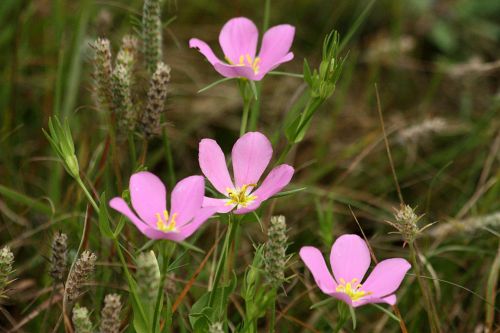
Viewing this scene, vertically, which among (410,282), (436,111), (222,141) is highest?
(436,111)

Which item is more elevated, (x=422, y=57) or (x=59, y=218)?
(x=422, y=57)

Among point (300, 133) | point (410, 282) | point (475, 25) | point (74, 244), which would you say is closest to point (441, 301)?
point (410, 282)

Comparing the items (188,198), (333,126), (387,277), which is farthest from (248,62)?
(333,126)

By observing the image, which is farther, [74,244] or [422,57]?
[422,57]

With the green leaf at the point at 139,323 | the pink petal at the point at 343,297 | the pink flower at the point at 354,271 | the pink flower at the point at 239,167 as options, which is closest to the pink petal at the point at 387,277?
the pink flower at the point at 354,271

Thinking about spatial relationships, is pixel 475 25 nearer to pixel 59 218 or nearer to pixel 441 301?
pixel 441 301

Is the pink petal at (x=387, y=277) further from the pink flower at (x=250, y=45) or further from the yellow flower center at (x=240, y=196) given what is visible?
the pink flower at (x=250, y=45)
